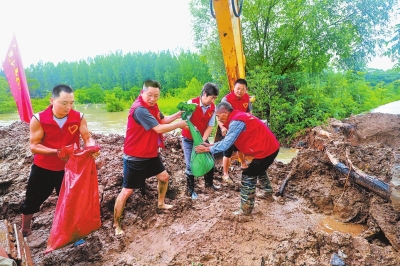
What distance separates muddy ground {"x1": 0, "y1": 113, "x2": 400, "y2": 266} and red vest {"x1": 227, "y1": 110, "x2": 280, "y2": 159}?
82 centimetres

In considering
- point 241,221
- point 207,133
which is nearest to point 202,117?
point 207,133

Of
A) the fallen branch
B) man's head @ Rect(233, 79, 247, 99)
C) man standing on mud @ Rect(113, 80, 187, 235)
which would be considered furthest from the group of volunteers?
the fallen branch

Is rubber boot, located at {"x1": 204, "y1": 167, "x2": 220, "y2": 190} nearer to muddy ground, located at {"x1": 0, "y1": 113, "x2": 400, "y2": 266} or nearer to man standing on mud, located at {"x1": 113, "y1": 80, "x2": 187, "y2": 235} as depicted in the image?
muddy ground, located at {"x1": 0, "y1": 113, "x2": 400, "y2": 266}

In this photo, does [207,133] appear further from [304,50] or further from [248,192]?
[304,50]

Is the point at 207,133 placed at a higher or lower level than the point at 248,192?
higher

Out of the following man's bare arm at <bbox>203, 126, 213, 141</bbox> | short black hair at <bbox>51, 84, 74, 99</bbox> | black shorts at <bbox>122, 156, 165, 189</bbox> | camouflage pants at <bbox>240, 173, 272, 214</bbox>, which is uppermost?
short black hair at <bbox>51, 84, 74, 99</bbox>

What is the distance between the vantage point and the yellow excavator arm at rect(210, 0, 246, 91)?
4774 millimetres

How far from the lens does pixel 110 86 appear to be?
4859 centimetres

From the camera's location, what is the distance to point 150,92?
118 inches

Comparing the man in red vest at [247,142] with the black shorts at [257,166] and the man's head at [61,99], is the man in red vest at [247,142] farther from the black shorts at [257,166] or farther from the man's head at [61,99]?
the man's head at [61,99]

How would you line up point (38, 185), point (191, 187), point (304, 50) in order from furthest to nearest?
point (304, 50)
point (191, 187)
point (38, 185)

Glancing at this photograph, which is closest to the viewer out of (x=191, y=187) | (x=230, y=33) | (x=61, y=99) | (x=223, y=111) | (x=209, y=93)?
(x=61, y=99)

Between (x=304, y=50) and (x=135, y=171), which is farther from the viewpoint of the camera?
(x=304, y=50)

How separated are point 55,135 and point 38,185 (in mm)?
591
